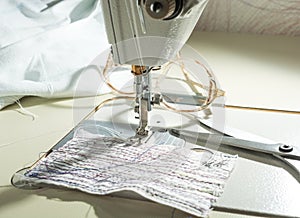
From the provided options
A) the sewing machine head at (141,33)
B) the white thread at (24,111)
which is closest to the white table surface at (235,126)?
the white thread at (24,111)

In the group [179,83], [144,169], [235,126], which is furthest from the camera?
[179,83]

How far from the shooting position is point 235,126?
39.6 inches

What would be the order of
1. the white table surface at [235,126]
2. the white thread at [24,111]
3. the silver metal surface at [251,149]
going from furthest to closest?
the white thread at [24,111] < the silver metal surface at [251,149] < the white table surface at [235,126]

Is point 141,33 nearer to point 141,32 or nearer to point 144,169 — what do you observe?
point 141,32

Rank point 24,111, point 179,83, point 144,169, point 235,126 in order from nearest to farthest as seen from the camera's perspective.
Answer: point 144,169, point 235,126, point 24,111, point 179,83

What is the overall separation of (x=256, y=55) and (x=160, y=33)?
0.60 meters

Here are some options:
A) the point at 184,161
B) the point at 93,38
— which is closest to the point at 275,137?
the point at 184,161

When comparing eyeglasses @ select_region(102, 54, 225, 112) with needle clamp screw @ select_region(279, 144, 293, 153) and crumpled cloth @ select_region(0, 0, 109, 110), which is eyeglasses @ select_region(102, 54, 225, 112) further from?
needle clamp screw @ select_region(279, 144, 293, 153)

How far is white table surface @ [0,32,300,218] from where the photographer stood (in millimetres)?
769

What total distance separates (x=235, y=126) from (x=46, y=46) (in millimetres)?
516

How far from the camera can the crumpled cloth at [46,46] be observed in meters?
1.16

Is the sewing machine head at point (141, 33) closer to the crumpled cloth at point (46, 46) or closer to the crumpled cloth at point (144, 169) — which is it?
the crumpled cloth at point (144, 169)

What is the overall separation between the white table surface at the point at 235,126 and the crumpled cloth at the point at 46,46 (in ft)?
0.11

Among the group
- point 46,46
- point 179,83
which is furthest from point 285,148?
point 46,46
